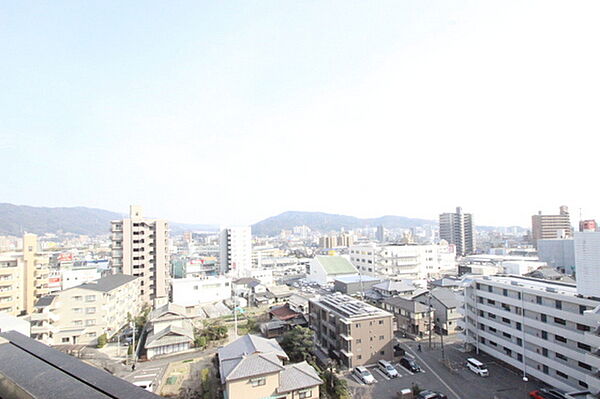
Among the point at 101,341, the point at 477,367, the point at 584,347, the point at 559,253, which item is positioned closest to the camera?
the point at 584,347

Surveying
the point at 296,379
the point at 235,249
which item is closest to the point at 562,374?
the point at 296,379

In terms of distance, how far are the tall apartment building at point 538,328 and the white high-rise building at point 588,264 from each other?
367 millimetres

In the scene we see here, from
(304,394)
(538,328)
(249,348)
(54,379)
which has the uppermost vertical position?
(54,379)

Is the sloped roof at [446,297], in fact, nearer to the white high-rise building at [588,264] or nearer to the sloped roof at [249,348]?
the white high-rise building at [588,264]

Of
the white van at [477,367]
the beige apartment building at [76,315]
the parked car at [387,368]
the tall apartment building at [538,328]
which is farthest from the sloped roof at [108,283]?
the tall apartment building at [538,328]

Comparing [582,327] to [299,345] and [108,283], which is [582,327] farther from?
[108,283]

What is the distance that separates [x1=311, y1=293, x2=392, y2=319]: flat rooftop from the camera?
18.6 metres

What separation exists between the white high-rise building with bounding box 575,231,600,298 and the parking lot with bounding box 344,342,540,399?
15.9ft

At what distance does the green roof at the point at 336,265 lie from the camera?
4219 centimetres

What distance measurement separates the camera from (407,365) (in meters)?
17.3

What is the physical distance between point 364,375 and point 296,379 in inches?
168

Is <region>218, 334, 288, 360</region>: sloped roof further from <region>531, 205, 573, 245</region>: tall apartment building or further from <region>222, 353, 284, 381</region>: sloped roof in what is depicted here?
<region>531, 205, 573, 245</region>: tall apartment building

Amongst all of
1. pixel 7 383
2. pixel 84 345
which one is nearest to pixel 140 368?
pixel 84 345

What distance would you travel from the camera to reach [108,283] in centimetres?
2506
